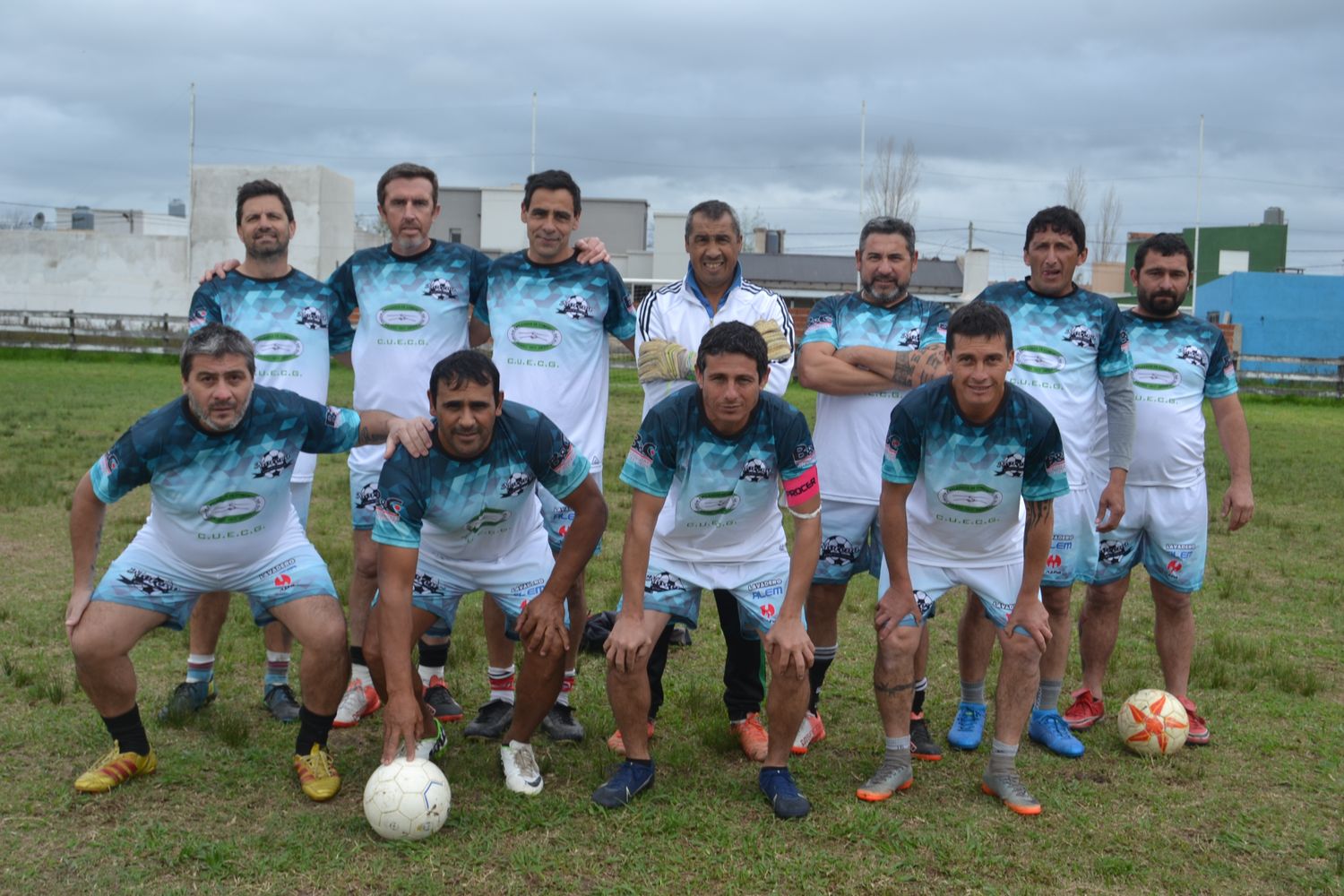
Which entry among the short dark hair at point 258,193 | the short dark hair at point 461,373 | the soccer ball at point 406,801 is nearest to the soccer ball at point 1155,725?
the soccer ball at point 406,801

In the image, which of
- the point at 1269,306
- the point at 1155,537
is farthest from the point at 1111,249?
the point at 1155,537

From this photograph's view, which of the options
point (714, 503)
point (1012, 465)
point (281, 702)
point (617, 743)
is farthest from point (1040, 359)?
point (281, 702)

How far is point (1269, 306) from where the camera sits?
43.1 meters

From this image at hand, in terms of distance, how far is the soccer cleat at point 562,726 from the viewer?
18.0 feet

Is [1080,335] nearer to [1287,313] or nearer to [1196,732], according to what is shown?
[1196,732]

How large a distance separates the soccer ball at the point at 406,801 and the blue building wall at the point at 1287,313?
43.3m

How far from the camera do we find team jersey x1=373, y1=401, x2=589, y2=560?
15.3 ft

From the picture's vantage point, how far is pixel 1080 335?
5.41 m

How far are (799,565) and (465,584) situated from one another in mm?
1517

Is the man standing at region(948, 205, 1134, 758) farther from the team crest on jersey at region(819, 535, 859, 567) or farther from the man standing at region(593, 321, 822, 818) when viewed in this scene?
the man standing at region(593, 321, 822, 818)

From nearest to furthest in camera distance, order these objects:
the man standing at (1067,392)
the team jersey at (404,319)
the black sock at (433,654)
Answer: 1. the man standing at (1067,392)
2. the team jersey at (404,319)
3. the black sock at (433,654)

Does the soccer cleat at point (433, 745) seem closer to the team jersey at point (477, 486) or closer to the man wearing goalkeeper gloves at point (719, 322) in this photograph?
the team jersey at point (477, 486)

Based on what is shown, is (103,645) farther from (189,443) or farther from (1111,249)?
(1111,249)

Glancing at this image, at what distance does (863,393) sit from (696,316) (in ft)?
2.94
